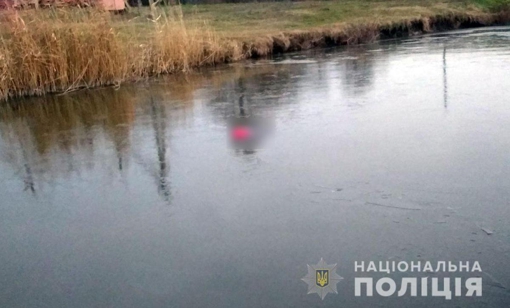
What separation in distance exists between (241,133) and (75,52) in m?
4.87

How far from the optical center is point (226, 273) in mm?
3727

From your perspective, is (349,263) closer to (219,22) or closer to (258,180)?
(258,180)

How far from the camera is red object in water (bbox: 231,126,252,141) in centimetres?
683

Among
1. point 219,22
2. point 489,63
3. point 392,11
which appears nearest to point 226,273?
point 489,63

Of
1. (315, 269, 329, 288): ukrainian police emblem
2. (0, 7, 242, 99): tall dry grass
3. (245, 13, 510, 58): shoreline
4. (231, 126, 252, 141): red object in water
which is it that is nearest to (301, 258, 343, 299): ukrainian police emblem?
(315, 269, 329, 288): ukrainian police emblem

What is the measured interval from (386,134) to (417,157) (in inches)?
34.7

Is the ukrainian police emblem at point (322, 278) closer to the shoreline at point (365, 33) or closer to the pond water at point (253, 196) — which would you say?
the pond water at point (253, 196)

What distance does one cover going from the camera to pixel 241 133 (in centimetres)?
705

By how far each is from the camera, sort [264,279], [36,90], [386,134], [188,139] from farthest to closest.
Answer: [36,90] → [188,139] → [386,134] → [264,279]

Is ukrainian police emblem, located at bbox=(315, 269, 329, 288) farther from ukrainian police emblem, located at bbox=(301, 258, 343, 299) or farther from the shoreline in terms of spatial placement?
the shoreline

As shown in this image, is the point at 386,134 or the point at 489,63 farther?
the point at 489,63

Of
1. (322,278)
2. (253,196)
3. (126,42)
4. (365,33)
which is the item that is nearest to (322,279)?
(322,278)

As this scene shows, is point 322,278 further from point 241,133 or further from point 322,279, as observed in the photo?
point 241,133

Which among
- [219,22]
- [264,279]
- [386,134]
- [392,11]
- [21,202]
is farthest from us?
[392,11]
